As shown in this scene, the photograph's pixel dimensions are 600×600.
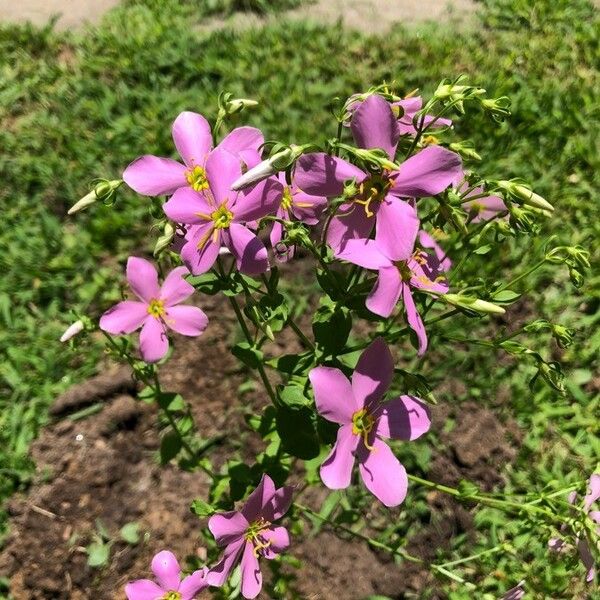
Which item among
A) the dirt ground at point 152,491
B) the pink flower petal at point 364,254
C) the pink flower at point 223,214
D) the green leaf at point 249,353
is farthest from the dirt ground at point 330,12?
the pink flower petal at point 364,254

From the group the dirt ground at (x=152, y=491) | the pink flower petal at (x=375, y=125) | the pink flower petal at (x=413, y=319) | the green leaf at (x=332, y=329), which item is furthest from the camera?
the dirt ground at (x=152, y=491)

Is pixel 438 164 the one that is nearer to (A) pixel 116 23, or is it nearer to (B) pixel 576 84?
(B) pixel 576 84

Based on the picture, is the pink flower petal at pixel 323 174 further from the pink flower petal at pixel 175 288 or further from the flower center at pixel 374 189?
the pink flower petal at pixel 175 288

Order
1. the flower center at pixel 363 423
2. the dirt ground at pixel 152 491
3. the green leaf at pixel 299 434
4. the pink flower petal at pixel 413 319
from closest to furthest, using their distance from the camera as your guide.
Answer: the pink flower petal at pixel 413 319, the flower center at pixel 363 423, the green leaf at pixel 299 434, the dirt ground at pixel 152 491

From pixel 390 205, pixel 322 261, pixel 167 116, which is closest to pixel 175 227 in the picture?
pixel 322 261

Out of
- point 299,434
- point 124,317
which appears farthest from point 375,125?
point 124,317

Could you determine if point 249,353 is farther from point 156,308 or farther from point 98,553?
point 98,553
